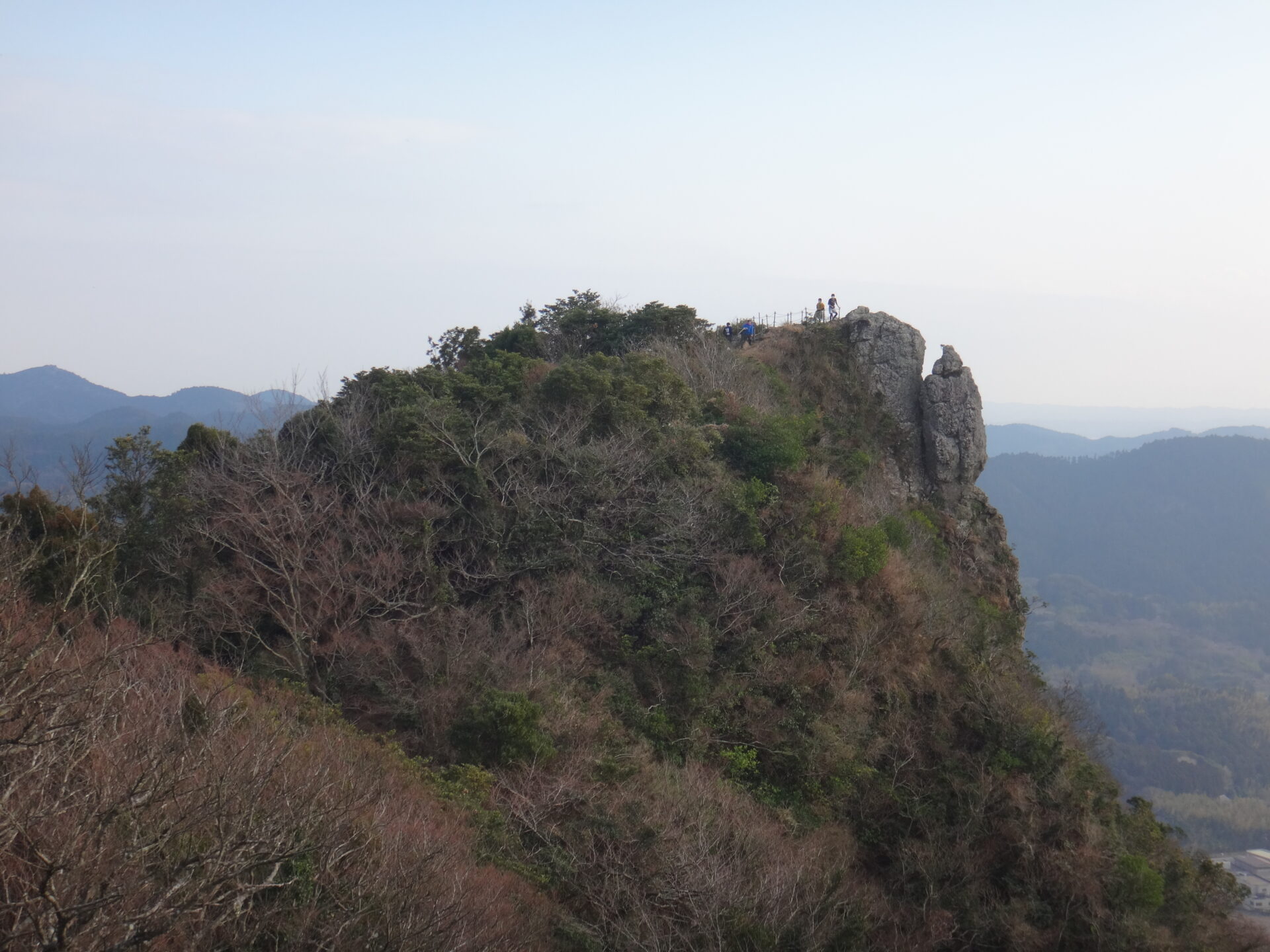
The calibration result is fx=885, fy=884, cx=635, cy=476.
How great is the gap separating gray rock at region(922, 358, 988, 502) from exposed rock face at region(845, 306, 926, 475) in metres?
0.49

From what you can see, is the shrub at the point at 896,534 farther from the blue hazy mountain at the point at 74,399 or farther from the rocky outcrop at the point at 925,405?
the blue hazy mountain at the point at 74,399

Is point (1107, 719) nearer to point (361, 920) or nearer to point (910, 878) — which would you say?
point (910, 878)

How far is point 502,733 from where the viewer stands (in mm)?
15836

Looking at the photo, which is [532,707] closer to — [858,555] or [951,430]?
[858,555]

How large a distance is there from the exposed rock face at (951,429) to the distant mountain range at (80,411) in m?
59.3

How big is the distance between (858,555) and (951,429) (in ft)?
46.9

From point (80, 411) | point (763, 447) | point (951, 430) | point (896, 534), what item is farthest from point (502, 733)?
point (80, 411)

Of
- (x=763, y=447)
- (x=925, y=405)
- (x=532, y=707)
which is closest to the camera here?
(x=532, y=707)

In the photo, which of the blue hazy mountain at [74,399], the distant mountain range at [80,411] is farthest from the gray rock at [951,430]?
the blue hazy mountain at [74,399]

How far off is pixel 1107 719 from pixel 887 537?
91.5 meters

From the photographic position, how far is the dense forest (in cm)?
888

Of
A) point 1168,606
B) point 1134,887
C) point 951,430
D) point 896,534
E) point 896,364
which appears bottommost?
point 1168,606

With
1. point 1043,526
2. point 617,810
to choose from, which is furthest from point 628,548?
point 1043,526

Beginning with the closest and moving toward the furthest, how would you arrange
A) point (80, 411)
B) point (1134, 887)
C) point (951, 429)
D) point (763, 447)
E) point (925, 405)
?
point (1134, 887) < point (763, 447) < point (951, 429) < point (925, 405) < point (80, 411)
